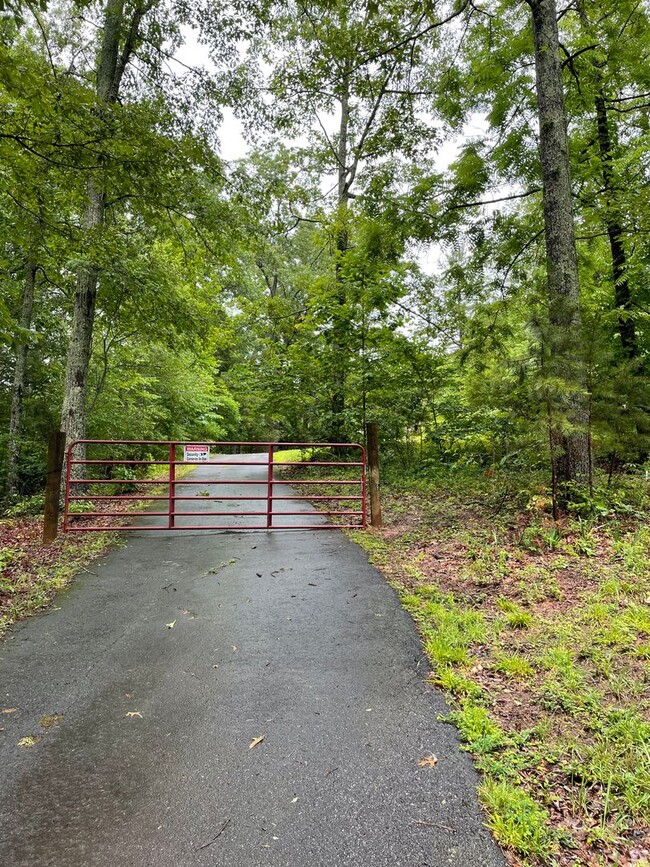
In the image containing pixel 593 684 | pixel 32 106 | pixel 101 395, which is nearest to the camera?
pixel 593 684

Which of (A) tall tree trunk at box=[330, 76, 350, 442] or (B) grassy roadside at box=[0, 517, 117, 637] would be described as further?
(A) tall tree trunk at box=[330, 76, 350, 442]

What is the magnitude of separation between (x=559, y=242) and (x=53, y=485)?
7508mm

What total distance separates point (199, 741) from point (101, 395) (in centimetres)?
967

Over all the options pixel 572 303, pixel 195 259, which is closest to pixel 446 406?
pixel 572 303

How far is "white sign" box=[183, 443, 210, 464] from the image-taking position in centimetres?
653

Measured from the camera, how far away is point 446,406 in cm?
1105

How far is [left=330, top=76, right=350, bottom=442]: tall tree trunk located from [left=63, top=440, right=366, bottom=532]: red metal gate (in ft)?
4.78

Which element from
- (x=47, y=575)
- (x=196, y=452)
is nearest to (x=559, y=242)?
(x=196, y=452)

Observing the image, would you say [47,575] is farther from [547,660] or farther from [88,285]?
[88,285]

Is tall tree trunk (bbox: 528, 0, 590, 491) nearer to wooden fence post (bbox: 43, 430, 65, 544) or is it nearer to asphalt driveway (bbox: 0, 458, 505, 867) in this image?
asphalt driveway (bbox: 0, 458, 505, 867)

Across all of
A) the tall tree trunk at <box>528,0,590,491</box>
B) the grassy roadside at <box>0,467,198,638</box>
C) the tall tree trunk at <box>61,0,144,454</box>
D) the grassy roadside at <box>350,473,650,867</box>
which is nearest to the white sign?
the grassy roadside at <box>0,467,198,638</box>

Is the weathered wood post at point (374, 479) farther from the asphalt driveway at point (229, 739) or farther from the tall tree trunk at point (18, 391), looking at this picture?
the tall tree trunk at point (18, 391)

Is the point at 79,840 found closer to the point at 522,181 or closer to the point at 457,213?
the point at 457,213

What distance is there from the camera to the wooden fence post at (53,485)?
19.5 feet
